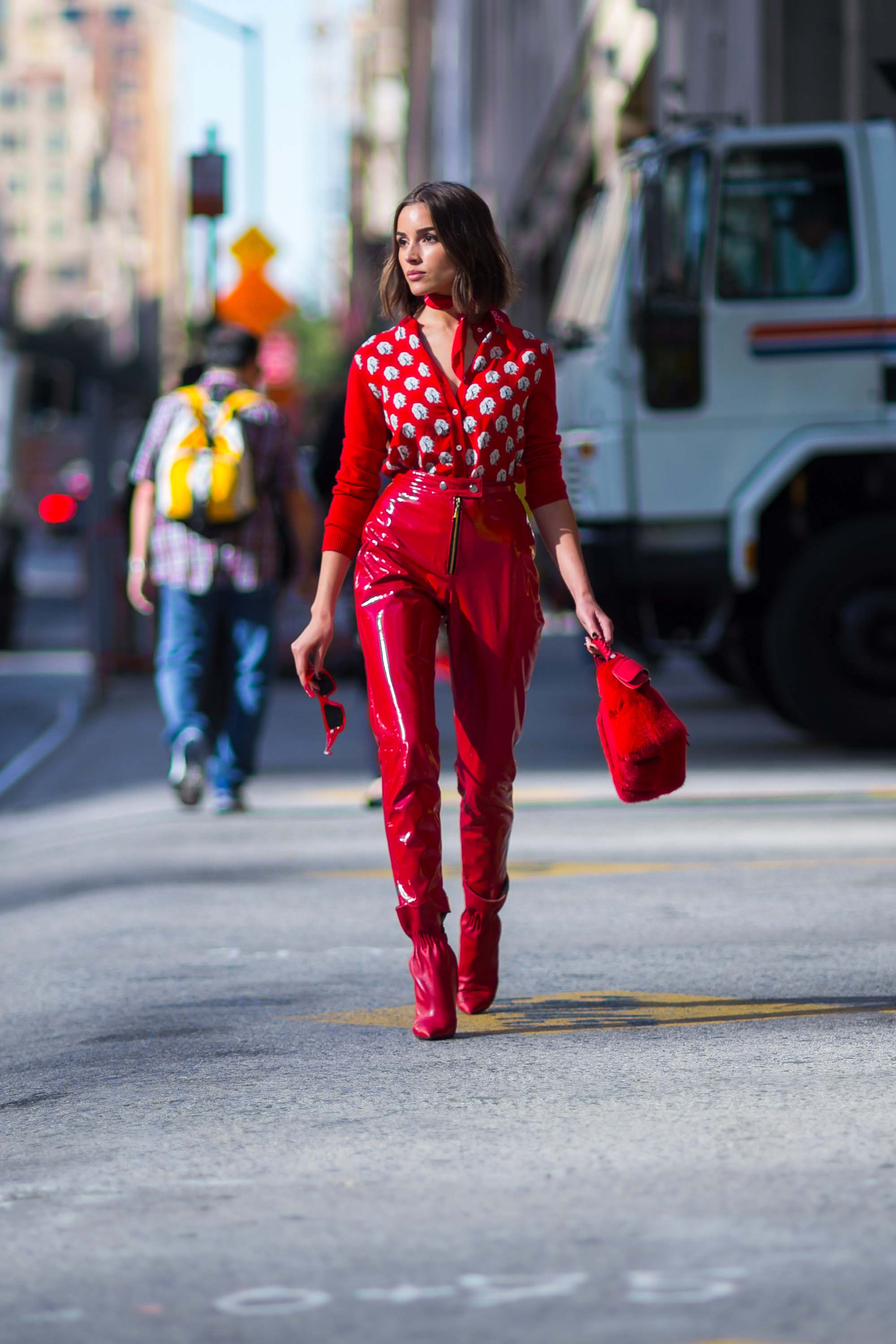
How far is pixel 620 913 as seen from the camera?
6.68 metres

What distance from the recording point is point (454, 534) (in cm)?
474

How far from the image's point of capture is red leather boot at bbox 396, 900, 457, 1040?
4738mm

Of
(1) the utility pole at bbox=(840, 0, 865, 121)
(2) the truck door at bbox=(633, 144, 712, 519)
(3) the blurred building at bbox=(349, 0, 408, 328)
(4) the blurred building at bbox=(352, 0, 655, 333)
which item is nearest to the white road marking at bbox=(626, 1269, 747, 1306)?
(4) the blurred building at bbox=(352, 0, 655, 333)

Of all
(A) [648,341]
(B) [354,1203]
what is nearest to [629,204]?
(A) [648,341]

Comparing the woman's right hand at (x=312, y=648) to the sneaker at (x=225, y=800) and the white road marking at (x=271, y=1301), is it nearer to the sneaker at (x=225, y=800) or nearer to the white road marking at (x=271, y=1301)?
the white road marking at (x=271, y=1301)

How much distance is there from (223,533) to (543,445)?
4242mm

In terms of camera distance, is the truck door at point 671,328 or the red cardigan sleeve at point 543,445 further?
the truck door at point 671,328

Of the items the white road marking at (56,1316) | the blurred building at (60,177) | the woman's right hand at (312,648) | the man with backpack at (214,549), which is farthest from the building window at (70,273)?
the white road marking at (56,1316)

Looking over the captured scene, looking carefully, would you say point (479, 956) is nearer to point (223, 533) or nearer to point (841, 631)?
point (223, 533)

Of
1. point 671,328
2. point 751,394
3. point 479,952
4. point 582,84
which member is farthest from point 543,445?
point 582,84

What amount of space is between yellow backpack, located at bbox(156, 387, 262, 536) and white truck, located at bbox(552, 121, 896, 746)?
1849 mm

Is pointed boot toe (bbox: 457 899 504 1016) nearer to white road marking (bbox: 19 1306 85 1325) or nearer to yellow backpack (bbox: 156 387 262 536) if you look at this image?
white road marking (bbox: 19 1306 85 1325)

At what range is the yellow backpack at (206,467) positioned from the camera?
29.3 ft

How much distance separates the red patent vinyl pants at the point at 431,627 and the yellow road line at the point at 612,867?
266 centimetres
